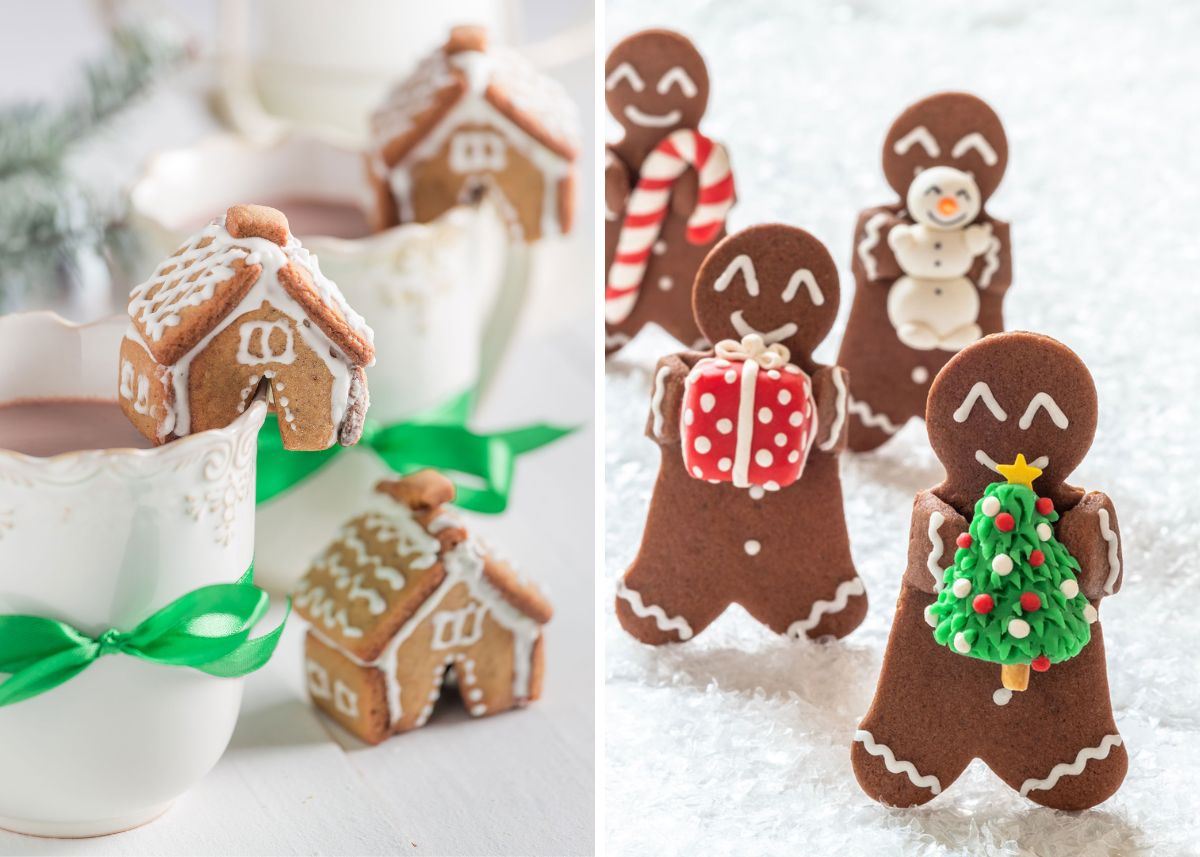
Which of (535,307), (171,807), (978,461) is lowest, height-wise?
(171,807)

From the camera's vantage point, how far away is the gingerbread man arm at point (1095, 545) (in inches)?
38.4

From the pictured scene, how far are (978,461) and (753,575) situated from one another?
0.26 m

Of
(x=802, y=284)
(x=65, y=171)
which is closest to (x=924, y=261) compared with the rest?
(x=802, y=284)

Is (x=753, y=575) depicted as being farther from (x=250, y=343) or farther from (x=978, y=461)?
(x=250, y=343)

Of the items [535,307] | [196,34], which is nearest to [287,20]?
[196,34]

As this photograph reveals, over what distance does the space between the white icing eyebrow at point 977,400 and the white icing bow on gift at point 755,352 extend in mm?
176

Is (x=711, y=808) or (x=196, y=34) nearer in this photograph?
(x=711, y=808)

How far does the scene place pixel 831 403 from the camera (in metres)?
1.14

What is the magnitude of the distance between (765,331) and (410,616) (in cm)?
34

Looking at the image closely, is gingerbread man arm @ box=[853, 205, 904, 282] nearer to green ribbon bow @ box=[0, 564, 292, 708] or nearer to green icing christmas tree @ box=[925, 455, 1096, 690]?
green icing christmas tree @ box=[925, 455, 1096, 690]

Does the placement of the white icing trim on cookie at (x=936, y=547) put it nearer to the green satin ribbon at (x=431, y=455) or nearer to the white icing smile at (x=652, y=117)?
the green satin ribbon at (x=431, y=455)

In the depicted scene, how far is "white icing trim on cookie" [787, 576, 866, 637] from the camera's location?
1196 millimetres

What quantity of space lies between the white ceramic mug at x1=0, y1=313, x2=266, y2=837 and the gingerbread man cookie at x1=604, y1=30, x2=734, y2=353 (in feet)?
2.01

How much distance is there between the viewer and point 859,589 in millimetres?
1198
